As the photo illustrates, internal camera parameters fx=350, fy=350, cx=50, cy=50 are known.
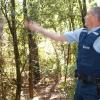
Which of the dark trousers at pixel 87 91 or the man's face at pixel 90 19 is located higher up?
the man's face at pixel 90 19

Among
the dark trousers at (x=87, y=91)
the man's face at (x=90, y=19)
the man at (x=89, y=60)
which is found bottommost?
the dark trousers at (x=87, y=91)

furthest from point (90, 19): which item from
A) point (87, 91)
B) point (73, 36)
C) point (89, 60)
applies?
point (87, 91)

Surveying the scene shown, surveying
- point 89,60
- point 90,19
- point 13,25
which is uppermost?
point 90,19

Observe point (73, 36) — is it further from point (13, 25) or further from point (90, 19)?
point (13, 25)

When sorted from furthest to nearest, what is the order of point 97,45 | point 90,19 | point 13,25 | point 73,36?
point 13,25
point 73,36
point 90,19
point 97,45

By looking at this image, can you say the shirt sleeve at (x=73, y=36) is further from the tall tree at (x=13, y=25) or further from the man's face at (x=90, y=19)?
the tall tree at (x=13, y=25)

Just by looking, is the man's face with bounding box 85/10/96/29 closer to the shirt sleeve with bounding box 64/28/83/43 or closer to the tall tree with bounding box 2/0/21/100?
the shirt sleeve with bounding box 64/28/83/43

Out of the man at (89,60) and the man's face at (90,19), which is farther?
the man's face at (90,19)

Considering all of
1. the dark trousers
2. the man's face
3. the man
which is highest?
the man's face

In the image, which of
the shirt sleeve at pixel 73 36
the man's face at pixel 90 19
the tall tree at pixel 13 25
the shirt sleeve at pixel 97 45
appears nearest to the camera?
the shirt sleeve at pixel 97 45

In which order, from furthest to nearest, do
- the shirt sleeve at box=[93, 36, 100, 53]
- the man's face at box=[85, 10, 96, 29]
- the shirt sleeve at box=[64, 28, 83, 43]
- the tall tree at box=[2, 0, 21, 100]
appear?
the tall tree at box=[2, 0, 21, 100] < the shirt sleeve at box=[64, 28, 83, 43] < the man's face at box=[85, 10, 96, 29] < the shirt sleeve at box=[93, 36, 100, 53]

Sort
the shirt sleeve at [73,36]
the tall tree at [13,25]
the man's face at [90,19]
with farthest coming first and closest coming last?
1. the tall tree at [13,25]
2. the shirt sleeve at [73,36]
3. the man's face at [90,19]

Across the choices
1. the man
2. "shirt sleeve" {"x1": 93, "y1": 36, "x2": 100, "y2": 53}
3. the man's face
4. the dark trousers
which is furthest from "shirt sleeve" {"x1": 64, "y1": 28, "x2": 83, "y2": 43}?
the dark trousers

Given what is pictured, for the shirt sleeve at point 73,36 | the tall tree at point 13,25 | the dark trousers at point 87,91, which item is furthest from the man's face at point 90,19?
the tall tree at point 13,25
